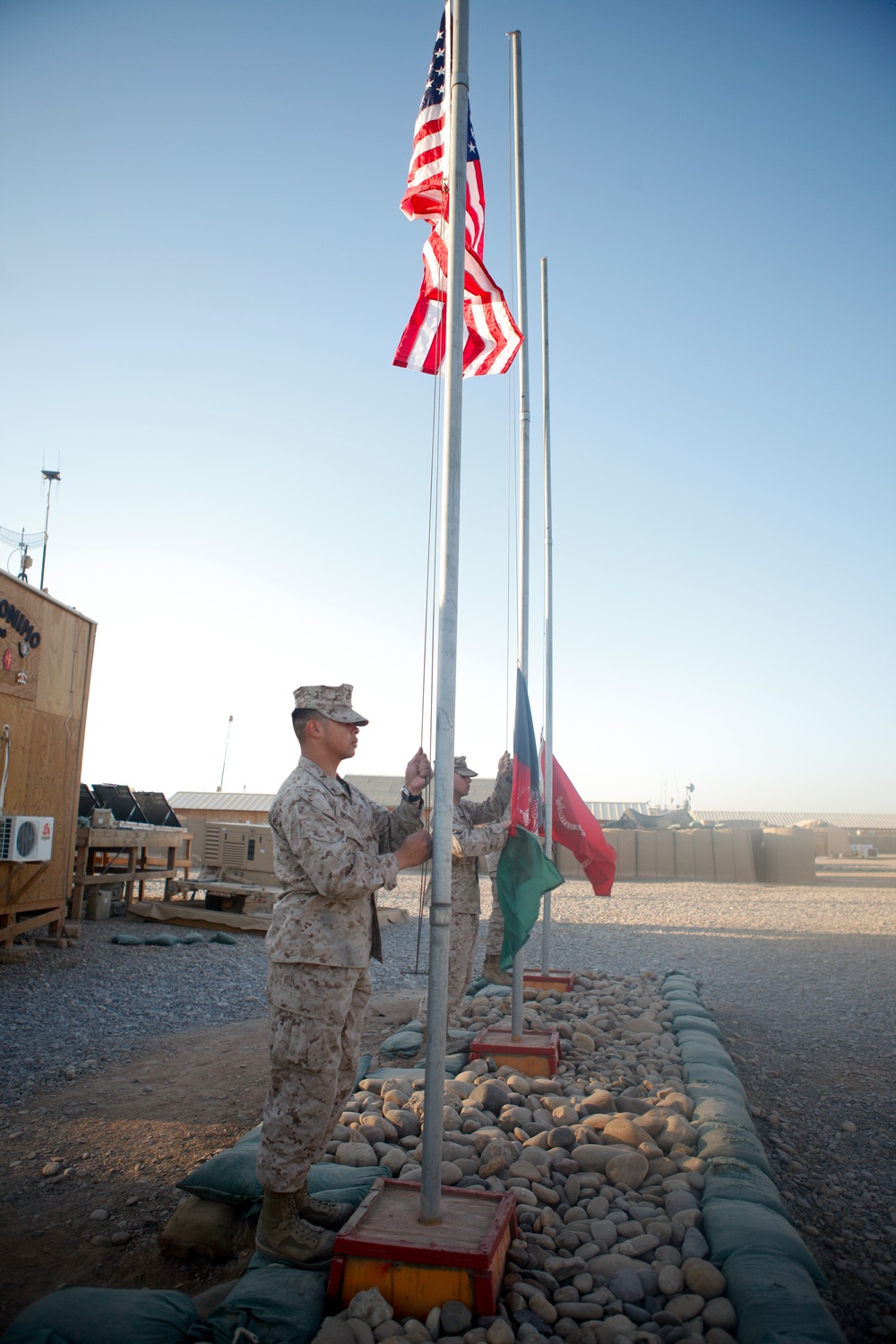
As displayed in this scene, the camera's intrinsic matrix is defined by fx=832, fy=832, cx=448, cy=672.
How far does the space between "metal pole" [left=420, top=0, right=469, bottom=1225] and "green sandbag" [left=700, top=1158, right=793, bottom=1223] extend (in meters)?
1.41

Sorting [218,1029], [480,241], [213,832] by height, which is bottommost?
[218,1029]

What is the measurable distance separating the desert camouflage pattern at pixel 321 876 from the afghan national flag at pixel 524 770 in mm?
1827

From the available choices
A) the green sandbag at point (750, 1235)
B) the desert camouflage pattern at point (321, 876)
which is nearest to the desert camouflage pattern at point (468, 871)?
the desert camouflage pattern at point (321, 876)

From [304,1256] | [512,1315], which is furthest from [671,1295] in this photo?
[304,1256]

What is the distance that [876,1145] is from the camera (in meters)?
4.96

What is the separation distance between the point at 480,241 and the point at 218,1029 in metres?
6.67

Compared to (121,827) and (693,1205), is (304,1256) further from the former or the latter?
(121,827)

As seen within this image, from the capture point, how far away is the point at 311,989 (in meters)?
3.09

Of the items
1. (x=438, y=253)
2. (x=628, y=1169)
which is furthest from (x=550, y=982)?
(x=438, y=253)

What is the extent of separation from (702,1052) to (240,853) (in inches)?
425

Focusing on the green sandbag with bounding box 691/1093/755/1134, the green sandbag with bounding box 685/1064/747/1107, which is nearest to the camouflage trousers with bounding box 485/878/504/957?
the green sandbag with bounding box 685/1064/747/1107

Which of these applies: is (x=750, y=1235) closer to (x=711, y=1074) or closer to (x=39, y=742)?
(x=711, y=1074)

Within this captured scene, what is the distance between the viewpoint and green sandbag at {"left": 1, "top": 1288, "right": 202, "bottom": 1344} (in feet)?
7.79

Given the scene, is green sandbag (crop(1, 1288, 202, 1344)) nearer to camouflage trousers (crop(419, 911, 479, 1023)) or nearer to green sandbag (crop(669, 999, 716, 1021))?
camouflage trousers (crop(419, 911, 479, 1023))
